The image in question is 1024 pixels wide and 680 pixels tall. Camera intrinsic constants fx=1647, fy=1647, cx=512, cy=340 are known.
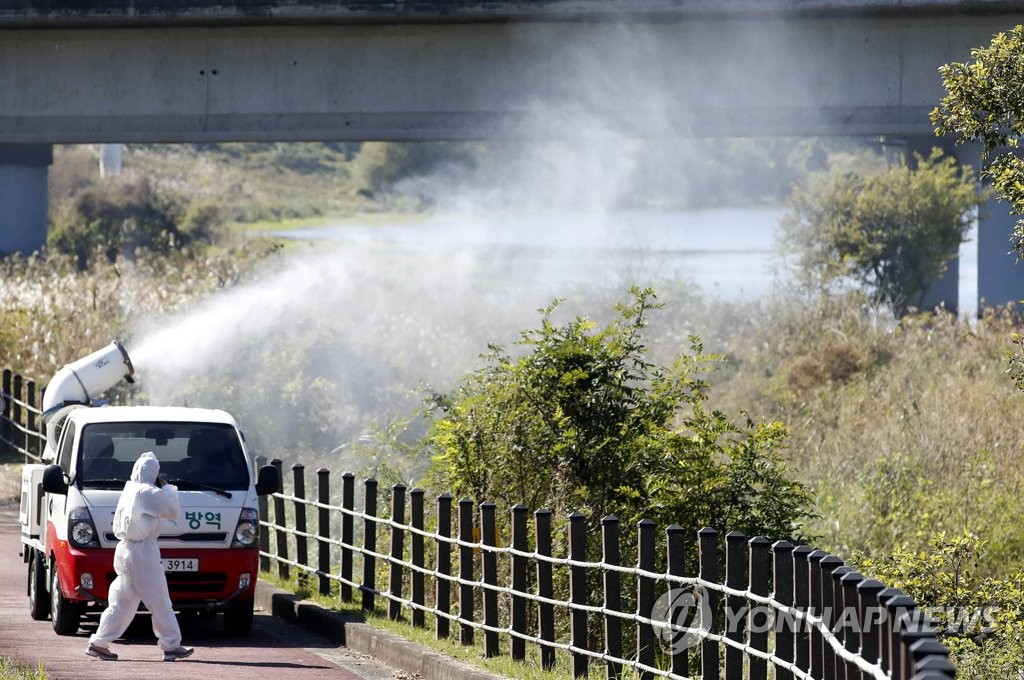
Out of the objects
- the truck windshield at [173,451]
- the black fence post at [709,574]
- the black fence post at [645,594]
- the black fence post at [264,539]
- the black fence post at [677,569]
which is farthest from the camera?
the black fence post at [264,539]

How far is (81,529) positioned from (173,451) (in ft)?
4.39

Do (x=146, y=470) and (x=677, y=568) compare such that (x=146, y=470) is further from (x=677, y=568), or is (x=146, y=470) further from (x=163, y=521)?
(x=677, y=568)

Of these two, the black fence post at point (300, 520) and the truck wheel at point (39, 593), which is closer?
the truck wheel at point (39, 593)

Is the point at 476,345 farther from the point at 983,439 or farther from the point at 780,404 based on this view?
the point at 983,439

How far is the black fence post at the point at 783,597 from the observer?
8750 mm

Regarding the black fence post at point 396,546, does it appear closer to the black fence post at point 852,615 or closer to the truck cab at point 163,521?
the truck cab at point 163,521

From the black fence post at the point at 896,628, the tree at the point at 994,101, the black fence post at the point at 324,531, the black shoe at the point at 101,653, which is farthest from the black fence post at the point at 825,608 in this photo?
the black fence post at the point at 324,531

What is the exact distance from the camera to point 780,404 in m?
26.8

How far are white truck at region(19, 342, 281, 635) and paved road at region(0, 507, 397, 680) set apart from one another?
0.82 ft

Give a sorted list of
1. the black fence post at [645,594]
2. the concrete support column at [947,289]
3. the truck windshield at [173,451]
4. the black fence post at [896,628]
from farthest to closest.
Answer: the concrete support column at [947,289] < the truck windshield at [173,451] < the black fence post at [645,594] < the black fence post at [896,628]

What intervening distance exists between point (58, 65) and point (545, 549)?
18437 mm

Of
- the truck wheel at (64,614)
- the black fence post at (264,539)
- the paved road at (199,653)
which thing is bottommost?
the paved road at (199,653)

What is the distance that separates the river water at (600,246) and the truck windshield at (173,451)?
68.7ft

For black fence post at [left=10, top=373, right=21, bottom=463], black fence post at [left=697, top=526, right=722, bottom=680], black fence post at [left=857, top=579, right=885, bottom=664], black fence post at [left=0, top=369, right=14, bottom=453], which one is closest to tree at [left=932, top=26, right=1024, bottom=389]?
black fence post at [left=697, top=526, right=722, bottom=680]
